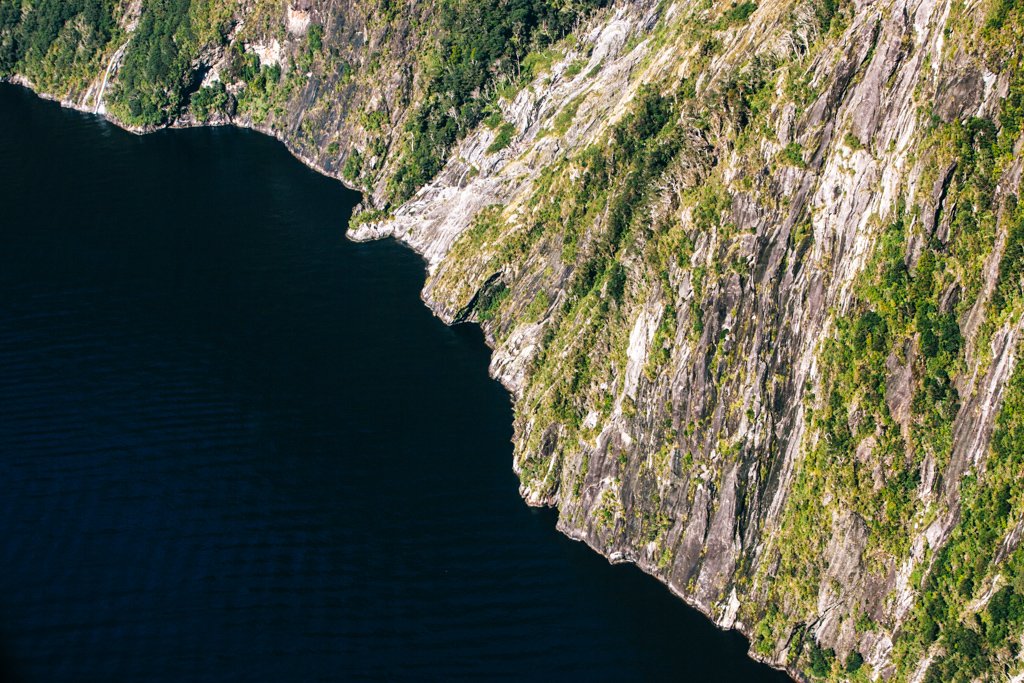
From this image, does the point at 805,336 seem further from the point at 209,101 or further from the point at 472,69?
the point at 209,101

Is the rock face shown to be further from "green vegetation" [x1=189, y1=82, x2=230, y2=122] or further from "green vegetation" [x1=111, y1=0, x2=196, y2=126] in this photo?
"green vegetation" [x1=111, y1=0, x2=196, y2=126]

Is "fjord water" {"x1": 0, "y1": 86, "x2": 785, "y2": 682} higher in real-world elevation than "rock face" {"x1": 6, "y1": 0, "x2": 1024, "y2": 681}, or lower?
lower

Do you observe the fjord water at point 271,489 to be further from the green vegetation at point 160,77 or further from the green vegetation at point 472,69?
the green vegetation at point 160,77

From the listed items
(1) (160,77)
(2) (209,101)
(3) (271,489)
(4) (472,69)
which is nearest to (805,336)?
(3) (271,489)

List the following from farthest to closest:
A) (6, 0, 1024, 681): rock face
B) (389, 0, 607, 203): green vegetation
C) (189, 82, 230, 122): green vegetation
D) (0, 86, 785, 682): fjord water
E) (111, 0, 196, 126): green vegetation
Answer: (111, 0, 196, 126): green vegetation, (189, 82, 230, 122): green vegetation, (389, 0, 607, 203): green vegetation, (0, 86, 785, 682): fjord water, (6, 0, 1024, 681): rock face

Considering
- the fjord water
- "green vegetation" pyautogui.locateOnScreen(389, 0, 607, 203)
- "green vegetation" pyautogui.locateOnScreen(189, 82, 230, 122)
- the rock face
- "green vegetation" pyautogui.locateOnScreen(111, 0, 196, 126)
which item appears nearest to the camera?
the rock face

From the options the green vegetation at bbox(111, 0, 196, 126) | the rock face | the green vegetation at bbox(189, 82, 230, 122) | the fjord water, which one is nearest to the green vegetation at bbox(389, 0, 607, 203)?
the fjord water
